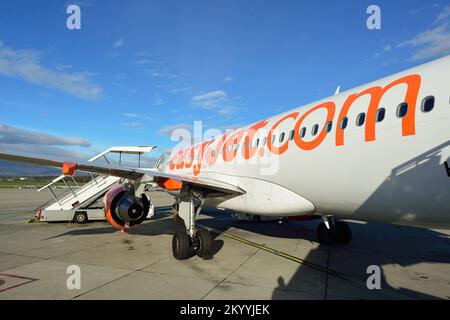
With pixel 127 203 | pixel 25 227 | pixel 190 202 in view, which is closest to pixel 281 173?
pixel 190 202

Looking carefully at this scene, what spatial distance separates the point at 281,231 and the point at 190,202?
6.50 m

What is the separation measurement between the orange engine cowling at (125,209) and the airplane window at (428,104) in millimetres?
8052

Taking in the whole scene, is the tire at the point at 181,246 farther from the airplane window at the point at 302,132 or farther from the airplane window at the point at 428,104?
the airplane window at the point at 428,104

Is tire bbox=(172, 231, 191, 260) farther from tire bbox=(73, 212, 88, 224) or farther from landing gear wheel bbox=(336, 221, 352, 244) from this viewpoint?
tire bbox=(73, 212, 88, 224)

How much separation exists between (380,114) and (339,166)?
4.31 feet

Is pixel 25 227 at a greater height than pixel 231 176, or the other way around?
pixel 231 176

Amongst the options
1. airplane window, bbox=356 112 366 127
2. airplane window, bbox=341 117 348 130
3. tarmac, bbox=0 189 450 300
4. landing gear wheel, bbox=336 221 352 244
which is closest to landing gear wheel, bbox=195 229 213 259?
tarmac, bbox=0 189 450 300

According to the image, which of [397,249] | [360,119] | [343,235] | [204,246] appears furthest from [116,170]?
[397,249]

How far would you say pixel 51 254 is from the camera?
350 inches

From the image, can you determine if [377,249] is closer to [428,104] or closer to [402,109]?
[402,109]

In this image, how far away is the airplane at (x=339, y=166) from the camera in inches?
189

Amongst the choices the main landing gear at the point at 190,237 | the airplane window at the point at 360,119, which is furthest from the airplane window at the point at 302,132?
the main landing gear at the point at 190,237
